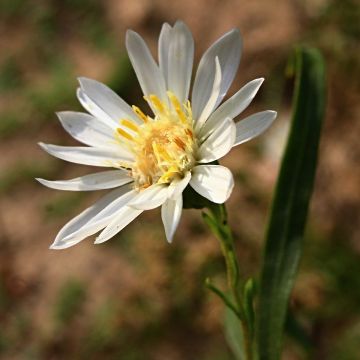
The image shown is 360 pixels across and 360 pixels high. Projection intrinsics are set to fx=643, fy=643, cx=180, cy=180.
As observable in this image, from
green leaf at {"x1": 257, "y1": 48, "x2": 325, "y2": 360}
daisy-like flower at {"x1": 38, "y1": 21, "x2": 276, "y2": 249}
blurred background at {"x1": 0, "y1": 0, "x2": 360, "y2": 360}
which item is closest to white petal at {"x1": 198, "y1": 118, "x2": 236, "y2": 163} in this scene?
daisy-like flower at {"x1": 38, "y1": 21, "x2": 276, "y2": 249}

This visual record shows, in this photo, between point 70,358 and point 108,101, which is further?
point 70,358

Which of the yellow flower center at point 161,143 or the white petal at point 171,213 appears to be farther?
the yellow flower center at point 161,143

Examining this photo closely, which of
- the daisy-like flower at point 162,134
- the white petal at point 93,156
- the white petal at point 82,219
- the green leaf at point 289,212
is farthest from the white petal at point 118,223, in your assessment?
the green leaf at point 289,212

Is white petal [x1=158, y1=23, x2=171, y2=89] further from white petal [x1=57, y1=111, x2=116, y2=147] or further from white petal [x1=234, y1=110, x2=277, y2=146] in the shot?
white petal [x1=234, y1=110, x2=277, y2=146]

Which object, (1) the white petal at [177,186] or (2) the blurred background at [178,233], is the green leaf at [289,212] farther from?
(2) the blurred background at [178,233]

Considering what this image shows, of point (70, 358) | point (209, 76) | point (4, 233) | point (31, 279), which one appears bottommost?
point (70, 358)

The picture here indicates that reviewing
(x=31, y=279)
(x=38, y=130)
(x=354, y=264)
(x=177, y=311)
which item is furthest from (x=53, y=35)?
(x=354, y=264)

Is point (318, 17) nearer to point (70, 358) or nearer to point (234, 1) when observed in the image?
point (234, 1)
